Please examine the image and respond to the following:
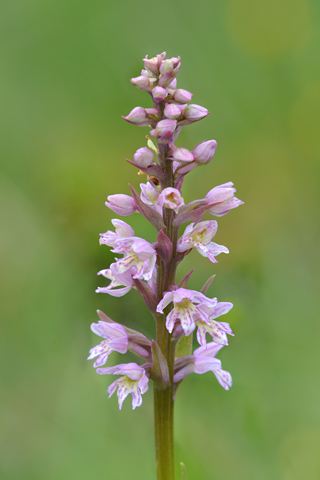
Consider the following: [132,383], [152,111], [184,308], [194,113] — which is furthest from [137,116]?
[132,383]

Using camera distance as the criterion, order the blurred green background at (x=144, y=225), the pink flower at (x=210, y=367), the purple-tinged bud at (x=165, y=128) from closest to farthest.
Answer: the purple-tinged bud at (x=165, y=128) < the pink flower at (x=210, y=367) < the blurred green background at (x=144, y=225)

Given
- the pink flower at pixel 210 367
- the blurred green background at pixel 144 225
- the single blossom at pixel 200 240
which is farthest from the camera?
the blurred green background at pixel 144 225

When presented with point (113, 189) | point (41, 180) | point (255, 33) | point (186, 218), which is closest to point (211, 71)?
point (255, 33)

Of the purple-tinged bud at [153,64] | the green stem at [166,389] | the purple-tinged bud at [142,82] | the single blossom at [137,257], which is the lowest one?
the green stem at [166,389]

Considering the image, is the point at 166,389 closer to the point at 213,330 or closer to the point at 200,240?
the point at 213,330

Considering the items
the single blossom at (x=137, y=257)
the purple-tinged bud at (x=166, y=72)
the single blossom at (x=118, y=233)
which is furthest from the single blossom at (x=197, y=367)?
the purple-tinged bud at (x=166, y=72)

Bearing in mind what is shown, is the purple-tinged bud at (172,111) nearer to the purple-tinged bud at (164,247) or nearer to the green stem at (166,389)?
the green stem at (166,389)

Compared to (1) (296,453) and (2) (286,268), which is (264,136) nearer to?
(2) (286,268)
